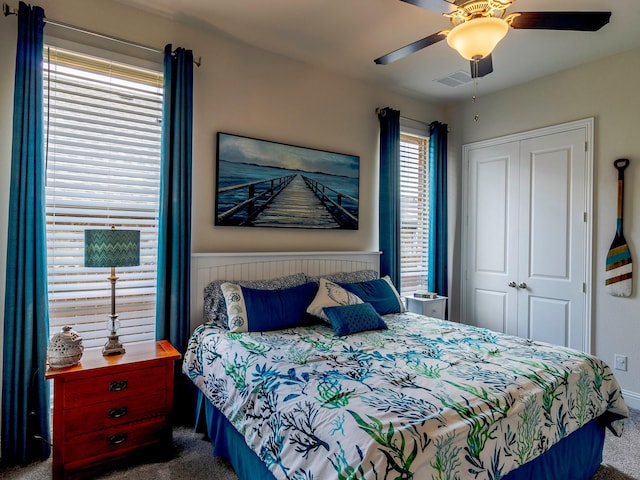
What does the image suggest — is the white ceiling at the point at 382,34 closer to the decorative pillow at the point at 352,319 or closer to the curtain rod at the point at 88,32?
the curtain rod at the point at 88,32

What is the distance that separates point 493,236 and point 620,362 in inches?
60.4

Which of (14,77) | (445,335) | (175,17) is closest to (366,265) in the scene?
(445,335)

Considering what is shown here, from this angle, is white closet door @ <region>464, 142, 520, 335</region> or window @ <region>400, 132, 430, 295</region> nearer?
white closet door @ <region>464, 142, 520, 335</region>

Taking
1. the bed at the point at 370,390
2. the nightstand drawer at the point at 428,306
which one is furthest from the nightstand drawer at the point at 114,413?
the nightstand drawer at the point at 428,306

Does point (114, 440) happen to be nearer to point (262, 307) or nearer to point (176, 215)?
point (262, 307)

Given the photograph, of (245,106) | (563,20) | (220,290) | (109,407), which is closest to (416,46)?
(563,20)

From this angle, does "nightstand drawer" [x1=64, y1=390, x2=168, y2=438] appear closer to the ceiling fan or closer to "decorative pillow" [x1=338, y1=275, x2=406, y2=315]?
"decorative pillow" [x1=338, y1=275, x2=406, y2=315]

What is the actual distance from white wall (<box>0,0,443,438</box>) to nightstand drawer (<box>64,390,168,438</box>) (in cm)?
80

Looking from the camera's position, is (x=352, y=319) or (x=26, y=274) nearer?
(x=26, y=274)

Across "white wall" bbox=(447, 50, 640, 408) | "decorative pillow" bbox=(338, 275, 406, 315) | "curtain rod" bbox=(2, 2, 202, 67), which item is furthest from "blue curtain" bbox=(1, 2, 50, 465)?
"white wall" bbox=(447, 50, 640, 408)

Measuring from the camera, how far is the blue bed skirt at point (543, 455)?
1.71 meters

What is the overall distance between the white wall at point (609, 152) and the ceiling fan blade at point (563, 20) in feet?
5.88

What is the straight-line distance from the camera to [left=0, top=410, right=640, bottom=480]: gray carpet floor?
2.09m

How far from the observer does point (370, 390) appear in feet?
5.23
